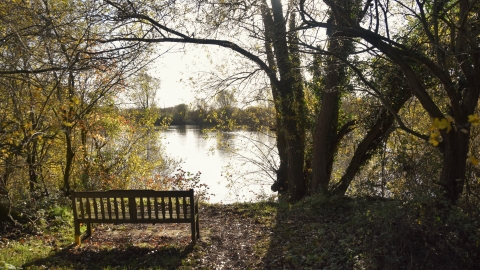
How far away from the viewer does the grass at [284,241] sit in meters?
4.07

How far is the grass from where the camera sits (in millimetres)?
4074

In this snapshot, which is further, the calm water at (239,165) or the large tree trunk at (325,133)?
the calm water at (239,165)

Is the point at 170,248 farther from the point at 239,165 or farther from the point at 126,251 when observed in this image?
the point at 239,165

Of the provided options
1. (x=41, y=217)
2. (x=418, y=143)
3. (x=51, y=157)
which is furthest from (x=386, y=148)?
(x=51, y=157)

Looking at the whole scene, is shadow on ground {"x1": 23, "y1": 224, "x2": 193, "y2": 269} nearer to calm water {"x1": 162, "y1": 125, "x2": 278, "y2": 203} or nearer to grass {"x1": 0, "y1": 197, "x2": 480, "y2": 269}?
grass {"x1": 0, "y1": 197, "x2": 480, "y2": 269}

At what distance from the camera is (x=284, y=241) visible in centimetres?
596

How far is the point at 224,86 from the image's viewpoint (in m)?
10.6

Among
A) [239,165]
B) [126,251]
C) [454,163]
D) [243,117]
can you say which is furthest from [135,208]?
[239,165]

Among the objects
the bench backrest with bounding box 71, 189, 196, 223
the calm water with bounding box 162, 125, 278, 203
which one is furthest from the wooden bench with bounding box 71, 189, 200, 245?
the calm water with bounding box 162, 125, 278, 203

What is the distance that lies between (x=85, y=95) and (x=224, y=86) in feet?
13.0

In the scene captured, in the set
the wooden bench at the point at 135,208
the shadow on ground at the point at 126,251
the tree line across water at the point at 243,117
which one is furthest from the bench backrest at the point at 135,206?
the tree line across water at the point at 243,117

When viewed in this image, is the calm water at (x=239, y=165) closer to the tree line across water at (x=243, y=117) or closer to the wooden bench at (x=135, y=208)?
the tree line across water at (x=243, y=117)

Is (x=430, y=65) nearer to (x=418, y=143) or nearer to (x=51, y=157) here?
(x=418, y=143)

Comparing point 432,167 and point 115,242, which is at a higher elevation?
point 432,167
